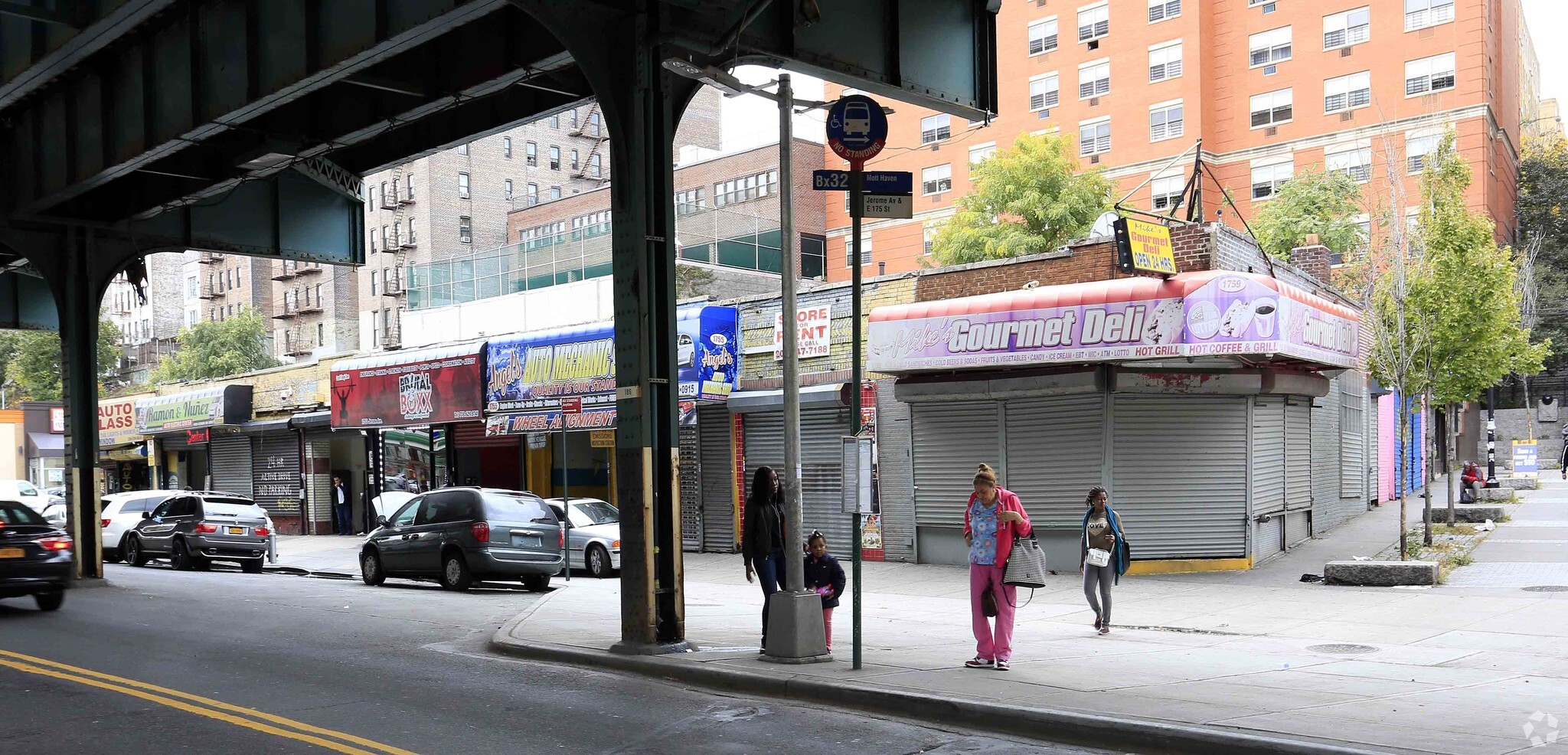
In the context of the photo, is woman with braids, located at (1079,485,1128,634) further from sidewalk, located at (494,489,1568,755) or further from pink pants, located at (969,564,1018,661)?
pink pants, located at (969,564,1018,661)

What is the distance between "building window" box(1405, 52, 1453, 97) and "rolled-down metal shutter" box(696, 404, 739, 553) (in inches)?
1584

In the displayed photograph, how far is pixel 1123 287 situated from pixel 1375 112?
133 ft

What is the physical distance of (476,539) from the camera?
64.2ft

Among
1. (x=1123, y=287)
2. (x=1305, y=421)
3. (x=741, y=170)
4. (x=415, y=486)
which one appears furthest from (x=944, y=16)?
(x=741, y=170)

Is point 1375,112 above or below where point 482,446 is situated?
above

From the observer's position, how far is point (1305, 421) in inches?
886

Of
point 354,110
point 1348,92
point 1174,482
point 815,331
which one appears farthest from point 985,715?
point 1348,92

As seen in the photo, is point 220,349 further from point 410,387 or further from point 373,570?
point 373,570

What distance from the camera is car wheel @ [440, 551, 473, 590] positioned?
19969 mm

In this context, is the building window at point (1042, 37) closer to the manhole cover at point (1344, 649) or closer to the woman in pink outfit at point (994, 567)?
the manhole cover at point (1344, 649)

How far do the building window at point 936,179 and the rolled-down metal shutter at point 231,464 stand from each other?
123 ft

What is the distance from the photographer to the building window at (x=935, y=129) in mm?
63331

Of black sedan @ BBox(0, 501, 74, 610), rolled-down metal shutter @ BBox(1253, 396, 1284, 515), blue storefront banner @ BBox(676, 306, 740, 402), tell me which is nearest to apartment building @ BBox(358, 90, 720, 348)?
blue storefront banner @ BBox(676, 306, 740, 402)

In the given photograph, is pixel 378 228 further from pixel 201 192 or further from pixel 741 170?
pixel 201 192
